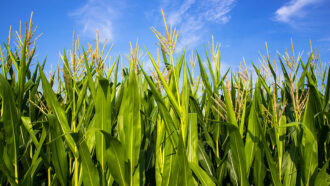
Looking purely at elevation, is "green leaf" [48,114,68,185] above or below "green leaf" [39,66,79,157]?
below

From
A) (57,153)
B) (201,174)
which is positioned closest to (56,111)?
(57,153)

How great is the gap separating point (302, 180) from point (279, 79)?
3.89 feet

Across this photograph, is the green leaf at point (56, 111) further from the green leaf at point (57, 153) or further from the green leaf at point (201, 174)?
the green leaf at point (201, 174)

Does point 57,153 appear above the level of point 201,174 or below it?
above

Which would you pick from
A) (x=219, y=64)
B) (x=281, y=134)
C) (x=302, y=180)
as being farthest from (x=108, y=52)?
(x=302, y=180)

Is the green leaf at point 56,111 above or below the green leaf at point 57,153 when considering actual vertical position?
above

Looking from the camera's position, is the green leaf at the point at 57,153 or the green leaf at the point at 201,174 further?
the green leaf at the point at 57,153

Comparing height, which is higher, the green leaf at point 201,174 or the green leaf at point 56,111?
the green leaf at point 56,111

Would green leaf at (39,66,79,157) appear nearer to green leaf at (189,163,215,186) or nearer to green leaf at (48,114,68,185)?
green leaf at (48,114,68,185)

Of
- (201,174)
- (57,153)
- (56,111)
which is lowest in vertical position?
(201,174)

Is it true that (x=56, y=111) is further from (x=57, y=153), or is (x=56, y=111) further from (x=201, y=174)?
(x=201, y=174)

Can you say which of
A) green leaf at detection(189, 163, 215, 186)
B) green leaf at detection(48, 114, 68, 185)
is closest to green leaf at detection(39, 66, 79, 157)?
green leaf at detection(48, 114, 68, 185)

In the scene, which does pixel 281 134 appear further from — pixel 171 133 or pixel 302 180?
pixel 171 133

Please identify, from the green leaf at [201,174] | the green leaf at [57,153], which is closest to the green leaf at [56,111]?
the green leaf at [57,153]
